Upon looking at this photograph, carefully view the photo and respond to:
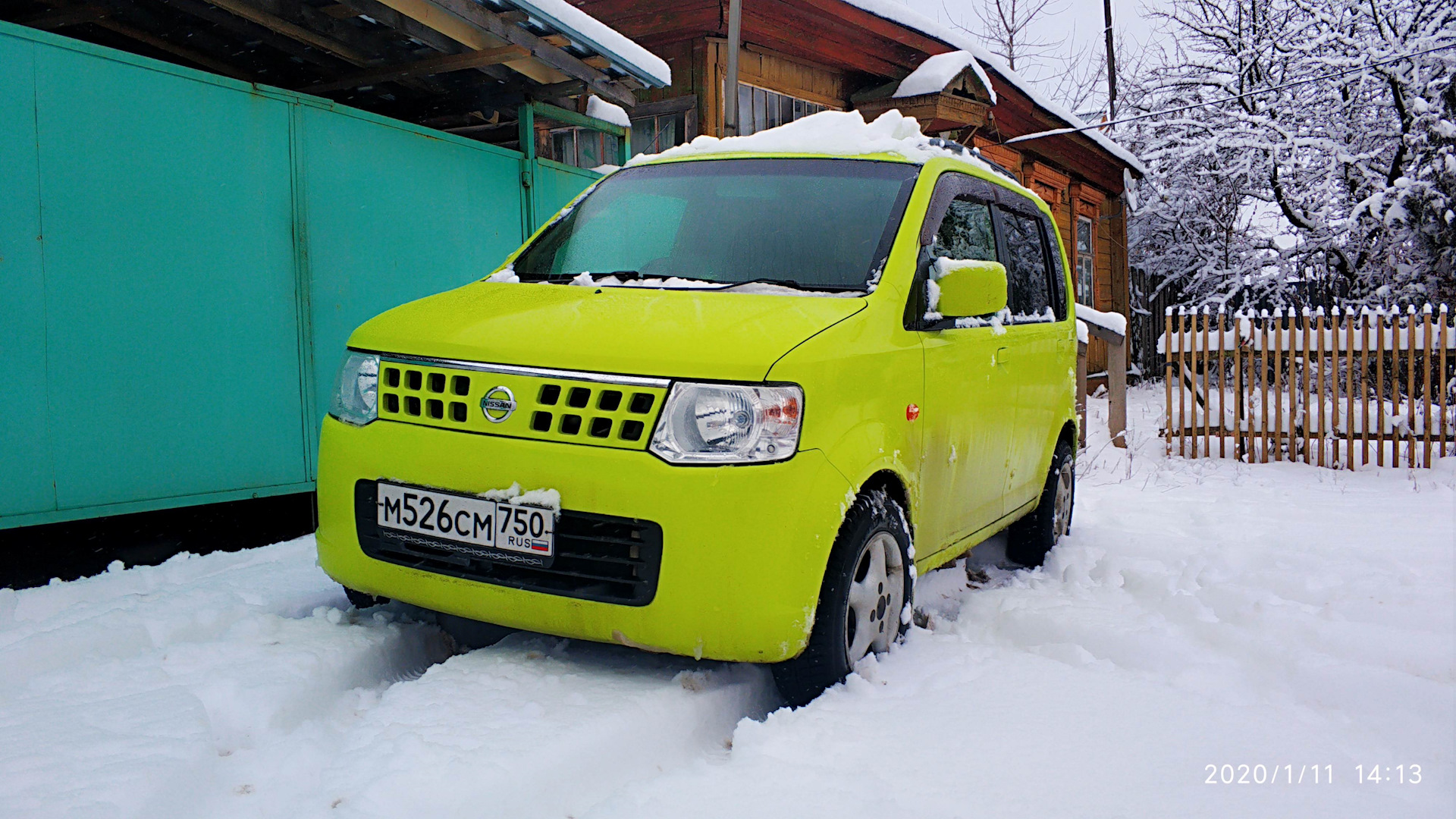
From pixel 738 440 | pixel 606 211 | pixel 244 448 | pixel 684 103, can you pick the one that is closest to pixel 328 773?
pixel 738 440

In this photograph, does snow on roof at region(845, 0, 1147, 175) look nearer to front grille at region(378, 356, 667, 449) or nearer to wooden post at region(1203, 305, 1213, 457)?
wooden post at region(1203, 305, 1213, 457)

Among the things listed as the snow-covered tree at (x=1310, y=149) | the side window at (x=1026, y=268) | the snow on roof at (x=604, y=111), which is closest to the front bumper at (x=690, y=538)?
the side window at (x=1026, y=268)

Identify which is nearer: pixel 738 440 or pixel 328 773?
pixel 328 773

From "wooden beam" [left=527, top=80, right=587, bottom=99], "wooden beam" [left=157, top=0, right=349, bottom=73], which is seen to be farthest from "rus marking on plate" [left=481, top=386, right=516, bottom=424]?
"wooden beam" [left=527, top=80, right=587, bottom=99]

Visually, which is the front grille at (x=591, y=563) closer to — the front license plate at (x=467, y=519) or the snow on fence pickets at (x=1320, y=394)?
the front license plate at (x=467, y=519)

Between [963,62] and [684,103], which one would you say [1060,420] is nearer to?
[684,103]

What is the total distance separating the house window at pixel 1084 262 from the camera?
60.6 ft

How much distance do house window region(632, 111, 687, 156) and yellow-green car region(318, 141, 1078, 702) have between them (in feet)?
20.9

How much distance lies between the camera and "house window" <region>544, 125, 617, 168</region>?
28.6 feet

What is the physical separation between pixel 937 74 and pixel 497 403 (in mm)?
9861

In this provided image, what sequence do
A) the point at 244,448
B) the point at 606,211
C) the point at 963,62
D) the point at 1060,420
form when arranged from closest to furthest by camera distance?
the point at 606,211, the point at 244,448, the point at 1060,420, the point at 963,62

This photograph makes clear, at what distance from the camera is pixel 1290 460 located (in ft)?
29.2

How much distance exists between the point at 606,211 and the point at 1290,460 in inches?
293

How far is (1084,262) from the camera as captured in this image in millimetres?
18859
